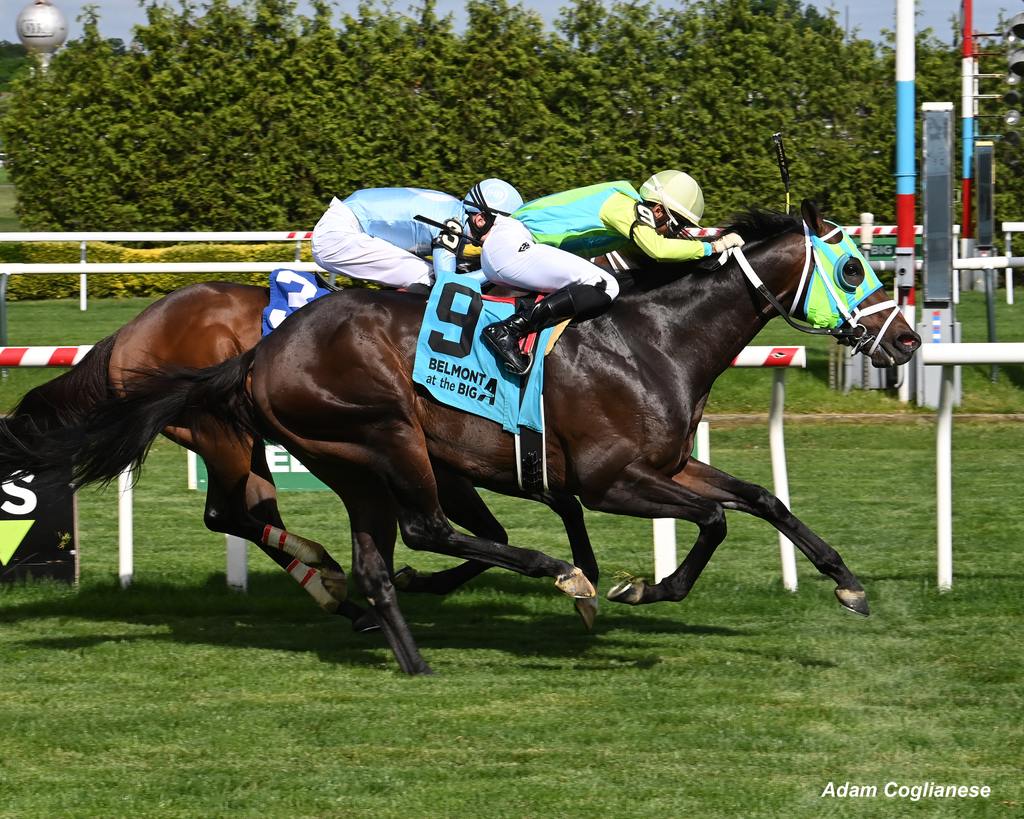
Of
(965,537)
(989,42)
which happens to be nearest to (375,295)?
(965,537)

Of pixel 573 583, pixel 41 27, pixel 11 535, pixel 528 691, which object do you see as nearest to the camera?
pixel 528 691

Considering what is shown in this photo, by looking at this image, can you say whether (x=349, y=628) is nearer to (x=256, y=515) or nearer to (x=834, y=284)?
(x=256, y=515)

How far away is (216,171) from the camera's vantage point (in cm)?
1648

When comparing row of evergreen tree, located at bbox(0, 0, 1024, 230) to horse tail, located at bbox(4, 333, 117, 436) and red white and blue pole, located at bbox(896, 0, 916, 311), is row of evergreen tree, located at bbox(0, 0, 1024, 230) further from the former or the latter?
horse tail, located at bbox(4, 333, 117, 436)

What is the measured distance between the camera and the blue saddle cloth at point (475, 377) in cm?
521

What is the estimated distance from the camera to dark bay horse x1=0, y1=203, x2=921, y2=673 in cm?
521

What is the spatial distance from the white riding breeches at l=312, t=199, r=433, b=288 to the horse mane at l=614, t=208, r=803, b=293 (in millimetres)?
966

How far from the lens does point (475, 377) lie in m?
5.23

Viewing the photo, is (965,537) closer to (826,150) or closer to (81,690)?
(81,690)

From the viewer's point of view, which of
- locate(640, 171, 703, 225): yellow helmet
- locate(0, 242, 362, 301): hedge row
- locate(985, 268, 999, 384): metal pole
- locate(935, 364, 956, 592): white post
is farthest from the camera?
locate(0, 242, 362, 301): hedge row

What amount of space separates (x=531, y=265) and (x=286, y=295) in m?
1.19

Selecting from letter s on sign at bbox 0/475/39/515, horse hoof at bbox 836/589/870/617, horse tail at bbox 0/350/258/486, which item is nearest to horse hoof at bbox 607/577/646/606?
horse hoof at bbox 836/589/870/617

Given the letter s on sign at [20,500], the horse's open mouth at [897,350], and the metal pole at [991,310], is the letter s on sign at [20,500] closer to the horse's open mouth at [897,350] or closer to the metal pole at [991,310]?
the horse's open mouth at [897,350]

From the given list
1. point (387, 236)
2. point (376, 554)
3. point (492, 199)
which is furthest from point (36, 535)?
A: point (492, 199)
